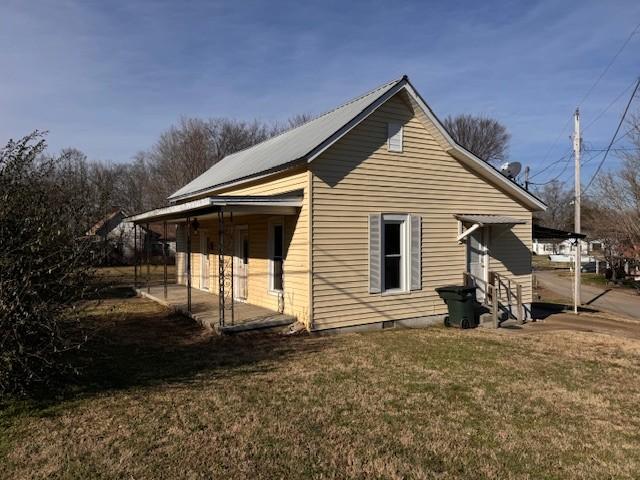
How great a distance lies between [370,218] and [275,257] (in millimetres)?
2517

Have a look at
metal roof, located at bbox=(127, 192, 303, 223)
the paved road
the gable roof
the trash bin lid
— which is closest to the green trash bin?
the trash bin lid

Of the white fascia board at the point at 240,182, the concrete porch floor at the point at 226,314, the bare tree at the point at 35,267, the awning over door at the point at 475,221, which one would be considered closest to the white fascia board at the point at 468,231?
the awning over door at the point at 475,221

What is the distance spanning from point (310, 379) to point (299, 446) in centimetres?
219

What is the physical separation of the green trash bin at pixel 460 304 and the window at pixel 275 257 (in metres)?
3.86

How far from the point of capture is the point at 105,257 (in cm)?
603

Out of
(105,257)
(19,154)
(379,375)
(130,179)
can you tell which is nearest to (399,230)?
(379,375)

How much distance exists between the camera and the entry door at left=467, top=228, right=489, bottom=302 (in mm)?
13125

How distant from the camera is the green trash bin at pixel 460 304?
1155 centimetres

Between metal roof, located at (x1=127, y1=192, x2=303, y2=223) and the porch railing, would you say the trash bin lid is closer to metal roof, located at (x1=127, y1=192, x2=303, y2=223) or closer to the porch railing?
the porch railing

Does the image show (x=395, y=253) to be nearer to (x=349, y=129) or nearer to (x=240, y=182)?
(x=349, y=129)

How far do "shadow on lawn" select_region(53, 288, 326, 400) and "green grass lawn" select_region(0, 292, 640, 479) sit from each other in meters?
0.04

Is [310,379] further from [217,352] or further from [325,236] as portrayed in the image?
[325,236]

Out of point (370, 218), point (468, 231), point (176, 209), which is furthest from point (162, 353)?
point (468, 231)

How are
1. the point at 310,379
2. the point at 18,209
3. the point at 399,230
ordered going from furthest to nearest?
the point at 399,230
the point at 310,379
the point at 18,209
